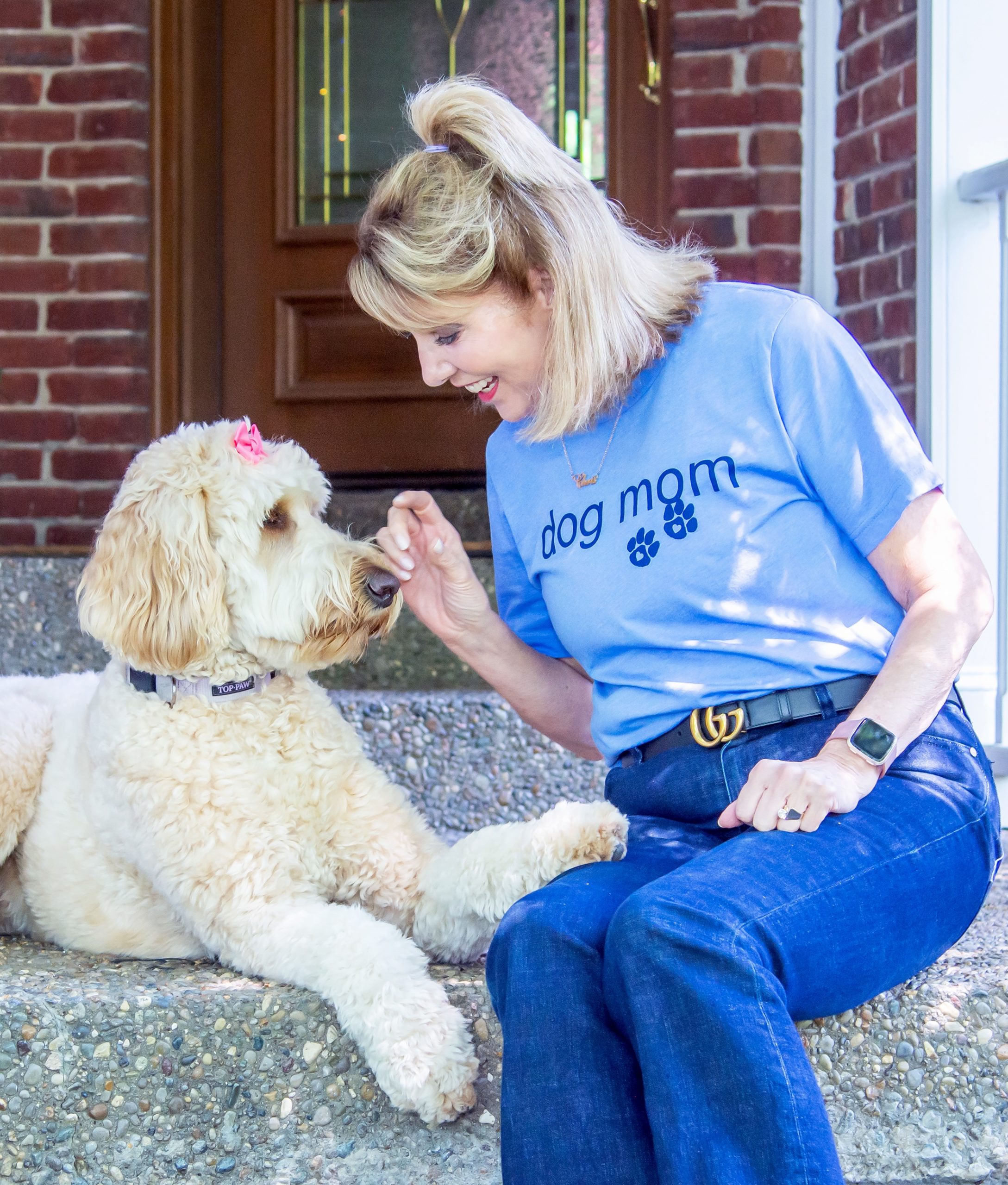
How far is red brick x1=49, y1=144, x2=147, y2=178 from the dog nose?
2.55 metres

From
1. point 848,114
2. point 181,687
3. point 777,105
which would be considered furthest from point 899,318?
point 181,687

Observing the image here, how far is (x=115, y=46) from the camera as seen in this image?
4164 millimetres

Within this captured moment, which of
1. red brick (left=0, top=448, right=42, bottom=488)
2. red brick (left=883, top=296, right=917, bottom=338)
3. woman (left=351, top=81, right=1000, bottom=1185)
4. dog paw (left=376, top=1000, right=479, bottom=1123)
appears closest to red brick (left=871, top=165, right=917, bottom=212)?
red brick (left=883, top=296, right=917, bottom=338)

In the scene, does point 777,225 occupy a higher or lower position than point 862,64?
lower

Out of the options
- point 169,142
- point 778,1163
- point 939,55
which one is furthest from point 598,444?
point 169,142

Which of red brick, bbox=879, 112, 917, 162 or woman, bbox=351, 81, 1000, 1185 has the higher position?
red brick, bbox=879, 112, 917, 162

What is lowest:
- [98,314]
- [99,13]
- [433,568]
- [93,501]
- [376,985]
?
[376,985]

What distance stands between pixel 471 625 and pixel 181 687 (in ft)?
1.75

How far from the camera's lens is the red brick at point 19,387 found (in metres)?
4.31

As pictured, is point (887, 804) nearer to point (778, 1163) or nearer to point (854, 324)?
point (778, 1163)

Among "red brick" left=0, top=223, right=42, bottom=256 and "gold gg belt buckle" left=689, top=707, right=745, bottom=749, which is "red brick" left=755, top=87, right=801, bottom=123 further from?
"gold gg belt buckle" left=689, top=707, right=745, bottom=749

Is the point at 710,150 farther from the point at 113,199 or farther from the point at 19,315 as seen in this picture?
the point at 19,315

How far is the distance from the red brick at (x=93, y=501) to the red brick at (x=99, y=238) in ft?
2.64

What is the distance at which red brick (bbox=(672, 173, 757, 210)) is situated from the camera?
13.3 feet
